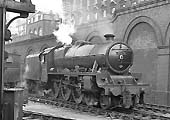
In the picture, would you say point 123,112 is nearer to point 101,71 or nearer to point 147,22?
point 101,71

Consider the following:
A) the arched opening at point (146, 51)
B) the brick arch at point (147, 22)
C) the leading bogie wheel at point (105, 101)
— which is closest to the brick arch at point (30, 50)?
the brick arch at point (147, 22)

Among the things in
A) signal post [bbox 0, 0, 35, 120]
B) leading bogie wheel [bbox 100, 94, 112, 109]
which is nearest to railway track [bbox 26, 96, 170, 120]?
leading bogie wheel [bbox 100, 94, 112, 109]

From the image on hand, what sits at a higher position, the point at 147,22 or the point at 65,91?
the point at 147,22

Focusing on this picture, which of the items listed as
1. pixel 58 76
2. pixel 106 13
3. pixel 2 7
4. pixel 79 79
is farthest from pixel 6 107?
pixel 106 13

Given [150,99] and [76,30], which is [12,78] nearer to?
[76,30]

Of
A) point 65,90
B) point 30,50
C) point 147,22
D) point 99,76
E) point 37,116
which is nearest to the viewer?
point 37,116

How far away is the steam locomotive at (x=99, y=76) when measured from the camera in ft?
35.4

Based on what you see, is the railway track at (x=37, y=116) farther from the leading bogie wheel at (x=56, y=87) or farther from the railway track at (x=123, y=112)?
the leading bogie wheel at (x=56, y=87)

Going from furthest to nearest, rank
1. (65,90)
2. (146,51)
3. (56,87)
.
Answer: (146,51)
(56,87)
(65,90)

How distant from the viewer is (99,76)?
10.8 meters

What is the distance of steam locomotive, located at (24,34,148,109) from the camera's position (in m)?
10.8

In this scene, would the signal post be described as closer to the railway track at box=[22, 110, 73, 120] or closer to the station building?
the railway track at box=[22, 110, 73, 120]

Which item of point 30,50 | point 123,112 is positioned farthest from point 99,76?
point 30,50

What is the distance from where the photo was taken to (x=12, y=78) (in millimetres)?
18547
